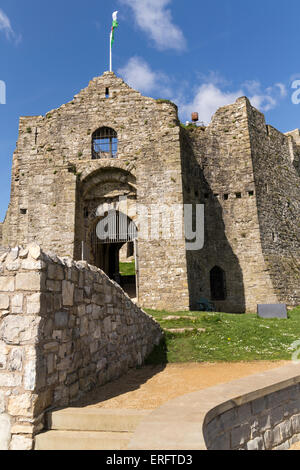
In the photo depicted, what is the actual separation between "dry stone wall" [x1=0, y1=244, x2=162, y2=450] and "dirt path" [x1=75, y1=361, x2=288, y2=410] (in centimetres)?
37

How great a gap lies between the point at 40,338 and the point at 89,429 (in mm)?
1060

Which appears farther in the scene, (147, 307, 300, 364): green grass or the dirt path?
(147, 307, 300, 364): green grass

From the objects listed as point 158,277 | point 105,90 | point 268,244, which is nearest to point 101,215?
point 158,277

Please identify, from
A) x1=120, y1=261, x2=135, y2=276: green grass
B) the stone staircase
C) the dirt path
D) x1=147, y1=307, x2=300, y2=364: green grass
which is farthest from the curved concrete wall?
x1=120, y1=261, x2=135, y2=276: green grass

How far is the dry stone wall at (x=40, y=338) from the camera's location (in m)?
3.45

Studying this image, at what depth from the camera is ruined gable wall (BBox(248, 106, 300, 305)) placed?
1597 cm

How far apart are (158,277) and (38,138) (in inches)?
368

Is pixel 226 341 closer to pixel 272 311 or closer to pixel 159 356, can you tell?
pixel 159 356

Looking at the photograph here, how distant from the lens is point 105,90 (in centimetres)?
1656

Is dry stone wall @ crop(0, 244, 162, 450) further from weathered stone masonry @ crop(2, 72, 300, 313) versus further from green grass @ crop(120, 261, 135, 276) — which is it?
green grass @ crop(120, 261, 135, 276)

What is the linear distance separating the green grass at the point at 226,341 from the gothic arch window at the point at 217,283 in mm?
6041

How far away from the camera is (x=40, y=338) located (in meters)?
3.61

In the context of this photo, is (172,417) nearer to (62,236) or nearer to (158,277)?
(158,277)

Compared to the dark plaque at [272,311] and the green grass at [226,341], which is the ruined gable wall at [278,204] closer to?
the dark plaque at [272,311]
